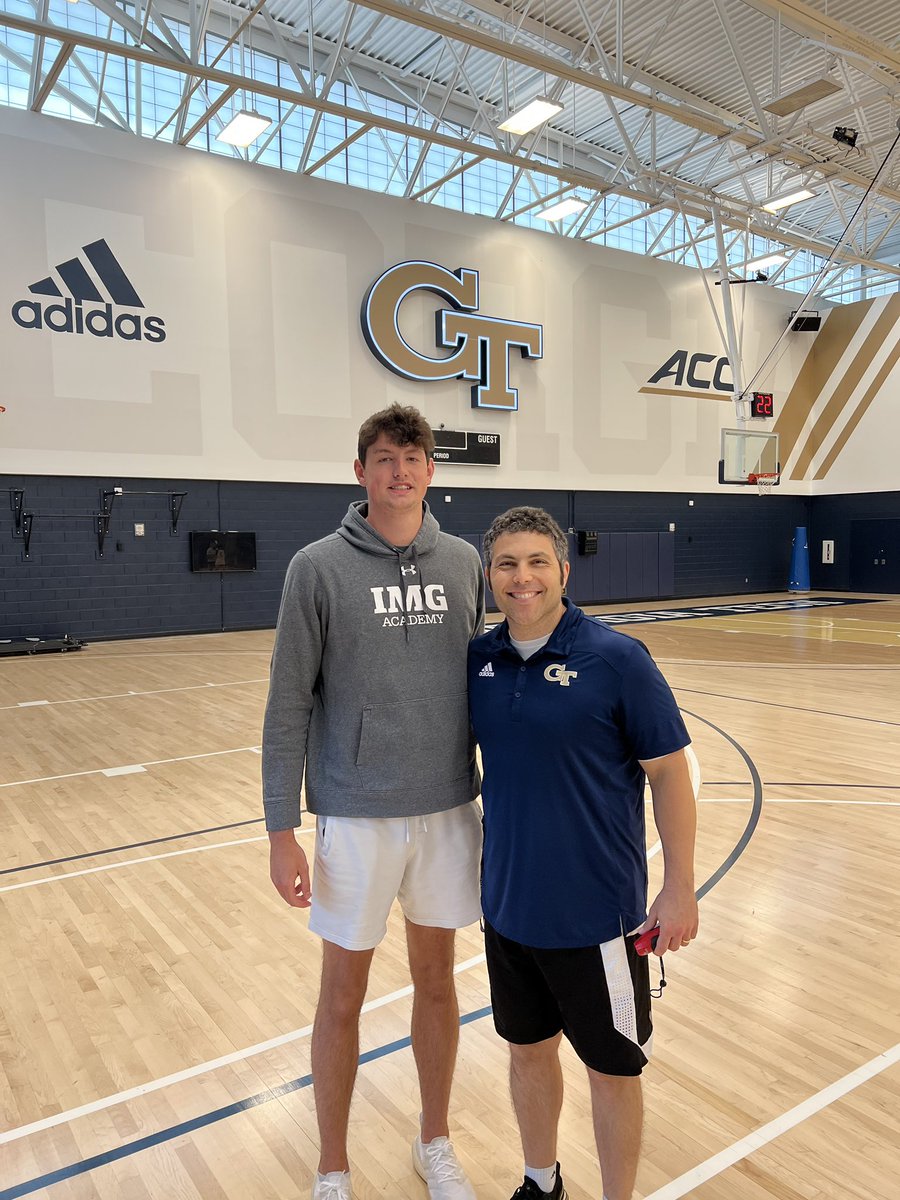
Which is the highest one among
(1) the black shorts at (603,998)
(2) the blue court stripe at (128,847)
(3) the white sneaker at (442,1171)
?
(1) the black shorts at (603,998)

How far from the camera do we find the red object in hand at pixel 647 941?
1543 millimetres

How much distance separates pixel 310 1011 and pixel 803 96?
11326 mm

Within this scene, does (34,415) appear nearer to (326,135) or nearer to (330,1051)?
(326,135)

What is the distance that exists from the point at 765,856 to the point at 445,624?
2.69 meters

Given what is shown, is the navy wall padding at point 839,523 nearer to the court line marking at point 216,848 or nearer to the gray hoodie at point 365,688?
the court line marking at point 216,848

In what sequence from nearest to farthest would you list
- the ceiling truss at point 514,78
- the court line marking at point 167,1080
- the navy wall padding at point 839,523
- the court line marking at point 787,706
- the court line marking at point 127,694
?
the court line marking at point 167,1080 → the court line marking at point 787,706 → the court line marking at point 127,694 → the ceiling truss at point 514,78 → the navy wall padding at point 839,523

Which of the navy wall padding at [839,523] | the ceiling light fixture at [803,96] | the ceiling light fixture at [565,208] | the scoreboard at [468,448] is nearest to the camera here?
the ceiling light fixture at [803,96]

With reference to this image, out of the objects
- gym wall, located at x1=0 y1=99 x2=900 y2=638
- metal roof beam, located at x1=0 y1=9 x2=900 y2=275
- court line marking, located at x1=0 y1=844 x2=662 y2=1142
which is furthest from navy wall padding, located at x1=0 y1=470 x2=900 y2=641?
court line marking, located at x1=0 y1=844 x2=662 y2=1142

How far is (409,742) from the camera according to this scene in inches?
66.8

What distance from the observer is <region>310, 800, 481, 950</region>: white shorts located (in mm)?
1697

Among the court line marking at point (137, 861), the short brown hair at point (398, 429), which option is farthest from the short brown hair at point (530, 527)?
the court line marking at point (137, 861)

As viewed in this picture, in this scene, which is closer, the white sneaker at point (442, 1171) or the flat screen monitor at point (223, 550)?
the white sneaker at point (442, 1171)

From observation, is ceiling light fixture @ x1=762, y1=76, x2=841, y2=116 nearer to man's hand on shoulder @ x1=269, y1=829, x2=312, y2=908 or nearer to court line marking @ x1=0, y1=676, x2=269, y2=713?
court line marking @ x1=0, y1=676, x2=269, y2=713

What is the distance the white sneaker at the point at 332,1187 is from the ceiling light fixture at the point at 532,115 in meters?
11.0
